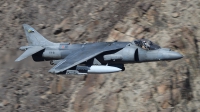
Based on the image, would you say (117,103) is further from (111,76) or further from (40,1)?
(40,1)

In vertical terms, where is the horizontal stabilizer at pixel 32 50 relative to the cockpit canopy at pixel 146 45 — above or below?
below

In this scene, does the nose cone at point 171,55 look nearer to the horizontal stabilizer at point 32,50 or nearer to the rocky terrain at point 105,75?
the rocky terrain at point 105,75

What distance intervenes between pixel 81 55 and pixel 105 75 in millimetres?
3720

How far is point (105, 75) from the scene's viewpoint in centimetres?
2470

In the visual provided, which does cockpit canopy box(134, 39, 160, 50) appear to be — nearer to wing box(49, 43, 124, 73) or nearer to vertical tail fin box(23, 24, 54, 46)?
wing box(49, 43, 124, 73)

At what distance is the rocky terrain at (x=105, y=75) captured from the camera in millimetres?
23297

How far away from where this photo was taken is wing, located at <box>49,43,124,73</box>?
20.2 metres

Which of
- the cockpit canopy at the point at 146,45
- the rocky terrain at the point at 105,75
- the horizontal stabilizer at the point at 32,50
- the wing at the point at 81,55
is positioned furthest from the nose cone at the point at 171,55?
the horizontal stabilizer at the point at 32,50

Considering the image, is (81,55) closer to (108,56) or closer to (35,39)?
(108,56)

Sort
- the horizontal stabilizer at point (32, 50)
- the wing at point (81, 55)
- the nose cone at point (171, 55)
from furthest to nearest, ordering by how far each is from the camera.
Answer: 1. the horizontal stabilizer at point (32, 50)
2. the nose cone at point (171, 55)
3. the wing at point (81, 55)

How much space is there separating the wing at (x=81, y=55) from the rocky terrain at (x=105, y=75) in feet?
9.91

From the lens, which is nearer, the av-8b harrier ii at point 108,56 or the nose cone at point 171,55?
the nose cone at point 171,55

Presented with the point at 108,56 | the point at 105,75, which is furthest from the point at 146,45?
the point at 105,75

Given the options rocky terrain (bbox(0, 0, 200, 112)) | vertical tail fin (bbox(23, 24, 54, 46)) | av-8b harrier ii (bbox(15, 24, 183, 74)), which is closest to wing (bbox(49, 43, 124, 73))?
av-8b harrier ii (bbox(15, 24, 183, 74))
